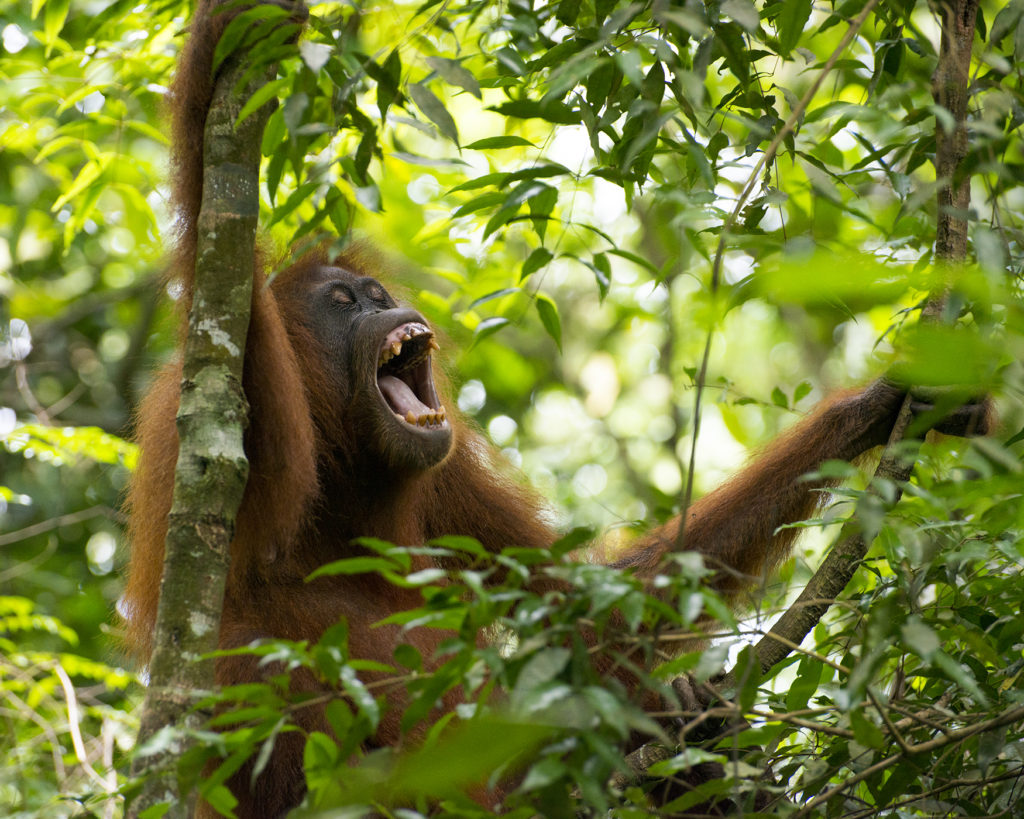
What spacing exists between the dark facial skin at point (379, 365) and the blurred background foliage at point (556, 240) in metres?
0.38

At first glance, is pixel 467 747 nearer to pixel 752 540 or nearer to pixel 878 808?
pixel 878 808

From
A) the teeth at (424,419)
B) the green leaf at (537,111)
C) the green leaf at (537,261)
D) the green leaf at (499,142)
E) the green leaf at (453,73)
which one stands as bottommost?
the teeth at (424,419)

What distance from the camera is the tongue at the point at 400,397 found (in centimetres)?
442

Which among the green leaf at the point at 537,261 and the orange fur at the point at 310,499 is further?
the orange fur at the point at 310,499

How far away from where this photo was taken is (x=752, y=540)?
4.30 m

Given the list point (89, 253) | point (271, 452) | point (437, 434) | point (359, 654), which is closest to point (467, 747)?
point (271, 452)

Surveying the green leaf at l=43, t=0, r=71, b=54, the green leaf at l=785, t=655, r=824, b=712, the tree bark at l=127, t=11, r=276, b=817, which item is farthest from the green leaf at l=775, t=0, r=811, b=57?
the green leaf at l=43, t=0, r=71, b=54

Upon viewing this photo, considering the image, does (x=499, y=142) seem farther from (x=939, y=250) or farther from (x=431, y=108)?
(x=939, y=250)

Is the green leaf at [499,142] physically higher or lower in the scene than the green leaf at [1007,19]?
lower

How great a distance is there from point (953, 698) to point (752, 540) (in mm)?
1407

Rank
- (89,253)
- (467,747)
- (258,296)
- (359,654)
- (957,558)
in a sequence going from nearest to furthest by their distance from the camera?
(467,747) → (957,558) → (258,296) → (359,654) → (89,253)

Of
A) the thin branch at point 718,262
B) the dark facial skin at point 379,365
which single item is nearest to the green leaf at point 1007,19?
the thin branch at point 718,262

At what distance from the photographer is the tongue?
442 centimetres

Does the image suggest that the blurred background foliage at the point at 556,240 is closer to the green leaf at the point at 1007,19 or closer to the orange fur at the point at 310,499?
the green leaf at the point at 1007,19
